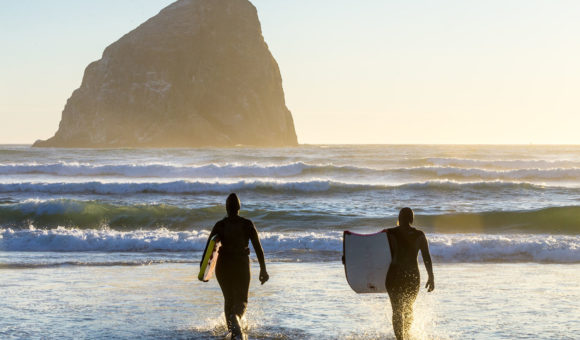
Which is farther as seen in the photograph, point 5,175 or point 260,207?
Result: point 5,175

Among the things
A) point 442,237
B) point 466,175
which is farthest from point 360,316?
point 466,175

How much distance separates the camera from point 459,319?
947 cm

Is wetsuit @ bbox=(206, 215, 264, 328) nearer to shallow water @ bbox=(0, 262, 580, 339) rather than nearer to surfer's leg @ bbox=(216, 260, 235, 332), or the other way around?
surfer's leg @ bbox=(216, 260, 235, 332)

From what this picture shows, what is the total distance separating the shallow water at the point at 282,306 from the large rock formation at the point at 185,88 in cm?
15340

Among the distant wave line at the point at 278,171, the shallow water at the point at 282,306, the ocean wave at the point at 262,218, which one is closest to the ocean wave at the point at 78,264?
the shallow water at the point at 282,306

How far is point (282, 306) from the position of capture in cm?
1033

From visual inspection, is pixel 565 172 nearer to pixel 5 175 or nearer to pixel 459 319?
pixel 5 175

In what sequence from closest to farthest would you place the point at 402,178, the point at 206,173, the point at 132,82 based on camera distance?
the point at 402,178
the point at 206,173
the point at 132,82

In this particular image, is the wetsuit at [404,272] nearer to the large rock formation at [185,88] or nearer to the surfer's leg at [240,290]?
the surfer's leg at [240,290]

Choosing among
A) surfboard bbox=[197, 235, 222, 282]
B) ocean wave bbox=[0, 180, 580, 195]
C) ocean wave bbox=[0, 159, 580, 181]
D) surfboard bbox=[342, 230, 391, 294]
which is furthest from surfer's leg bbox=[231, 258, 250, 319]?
ocean wave bbox=[0, 159, 580, 181]

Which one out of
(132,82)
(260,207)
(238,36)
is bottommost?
(260,207)

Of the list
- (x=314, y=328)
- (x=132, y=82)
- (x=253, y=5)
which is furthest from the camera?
(x=253, y=5)

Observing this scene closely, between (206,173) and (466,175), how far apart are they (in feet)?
57.3

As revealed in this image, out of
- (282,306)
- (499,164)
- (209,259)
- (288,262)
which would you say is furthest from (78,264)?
(499,164)
